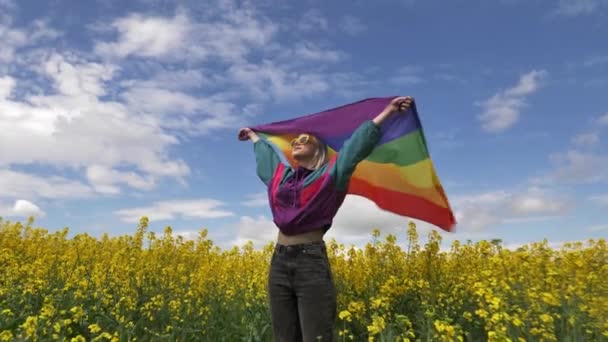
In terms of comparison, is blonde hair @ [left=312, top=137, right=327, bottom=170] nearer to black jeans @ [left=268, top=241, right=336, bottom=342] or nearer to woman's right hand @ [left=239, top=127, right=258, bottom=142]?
black jeans @ [left=268, top=241, right=336, bottom=342]

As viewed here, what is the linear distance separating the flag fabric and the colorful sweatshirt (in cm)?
143

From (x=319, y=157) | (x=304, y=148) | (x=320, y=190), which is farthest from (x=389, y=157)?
(x=320, y=190)

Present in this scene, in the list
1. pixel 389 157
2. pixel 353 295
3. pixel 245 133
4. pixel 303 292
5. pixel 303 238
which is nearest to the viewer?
pixel 303 292

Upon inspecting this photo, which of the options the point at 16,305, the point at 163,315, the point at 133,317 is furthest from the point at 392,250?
the point at 16,305

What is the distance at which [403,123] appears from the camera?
5.23 metres

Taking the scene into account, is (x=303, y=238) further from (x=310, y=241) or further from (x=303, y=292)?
(x=303, y=292)

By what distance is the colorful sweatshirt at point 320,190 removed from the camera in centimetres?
375

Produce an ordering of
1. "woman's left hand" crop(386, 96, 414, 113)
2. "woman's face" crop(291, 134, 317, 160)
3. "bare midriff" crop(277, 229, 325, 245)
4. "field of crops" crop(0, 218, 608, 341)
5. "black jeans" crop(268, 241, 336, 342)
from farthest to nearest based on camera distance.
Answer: "field of crops" crop(0, 218, 608, 341) < "woman's face" crop(291, 134, 317, 160) < "woman's left hand" crop(386, 96, 414, 113) < "bare midriff" crop(277, 229, 325, 245) < "black jeans" crop(268, 241, 336, 342)

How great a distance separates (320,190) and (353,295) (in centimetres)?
290

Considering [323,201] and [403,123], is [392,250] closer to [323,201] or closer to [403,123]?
[403,123]

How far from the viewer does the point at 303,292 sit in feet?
12.2

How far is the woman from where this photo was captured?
12.2 feet

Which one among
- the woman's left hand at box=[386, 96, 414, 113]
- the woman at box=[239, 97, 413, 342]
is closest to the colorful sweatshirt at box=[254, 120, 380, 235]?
the woman at box=[239, 97, 413, 342]

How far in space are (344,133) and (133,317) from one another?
3917 millimetres
